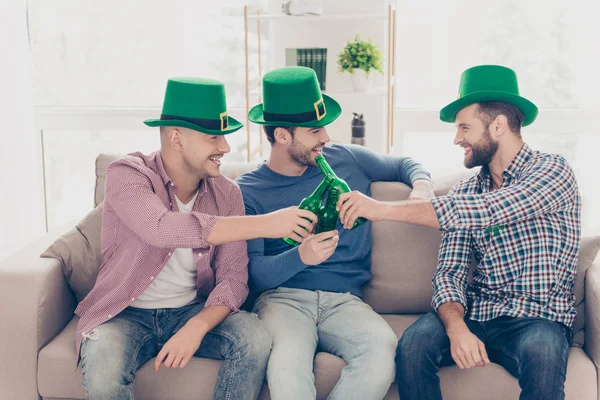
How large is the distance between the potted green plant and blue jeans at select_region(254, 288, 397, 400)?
1.44 metres

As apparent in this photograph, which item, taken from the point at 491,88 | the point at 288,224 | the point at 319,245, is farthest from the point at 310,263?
the point at 491,88

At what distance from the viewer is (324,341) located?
220 centimetres

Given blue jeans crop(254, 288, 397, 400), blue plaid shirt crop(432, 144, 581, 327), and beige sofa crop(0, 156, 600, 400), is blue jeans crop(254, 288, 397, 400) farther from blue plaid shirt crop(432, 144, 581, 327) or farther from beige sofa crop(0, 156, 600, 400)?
blue plaid shirt crop(432, 144, 581, 327)

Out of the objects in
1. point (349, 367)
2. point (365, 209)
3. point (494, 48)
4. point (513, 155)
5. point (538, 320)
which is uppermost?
point (494, 48)

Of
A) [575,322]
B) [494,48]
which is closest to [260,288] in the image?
[575,322]

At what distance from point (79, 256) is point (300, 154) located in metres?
0.82

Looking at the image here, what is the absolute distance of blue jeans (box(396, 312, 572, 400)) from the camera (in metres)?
1.93

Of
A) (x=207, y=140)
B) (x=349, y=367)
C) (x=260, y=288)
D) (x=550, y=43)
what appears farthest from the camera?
(x=550, y=43)

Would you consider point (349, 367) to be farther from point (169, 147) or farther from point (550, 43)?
point (550, 43)

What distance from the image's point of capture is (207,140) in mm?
2203

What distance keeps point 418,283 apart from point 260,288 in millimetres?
555

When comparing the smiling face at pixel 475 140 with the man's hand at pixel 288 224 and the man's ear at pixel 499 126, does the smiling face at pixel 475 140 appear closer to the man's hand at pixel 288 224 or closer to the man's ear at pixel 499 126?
the man's ear at pixel 499 126

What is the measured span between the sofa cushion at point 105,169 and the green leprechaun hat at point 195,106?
0.51 metres

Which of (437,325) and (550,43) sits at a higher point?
(550,43)
